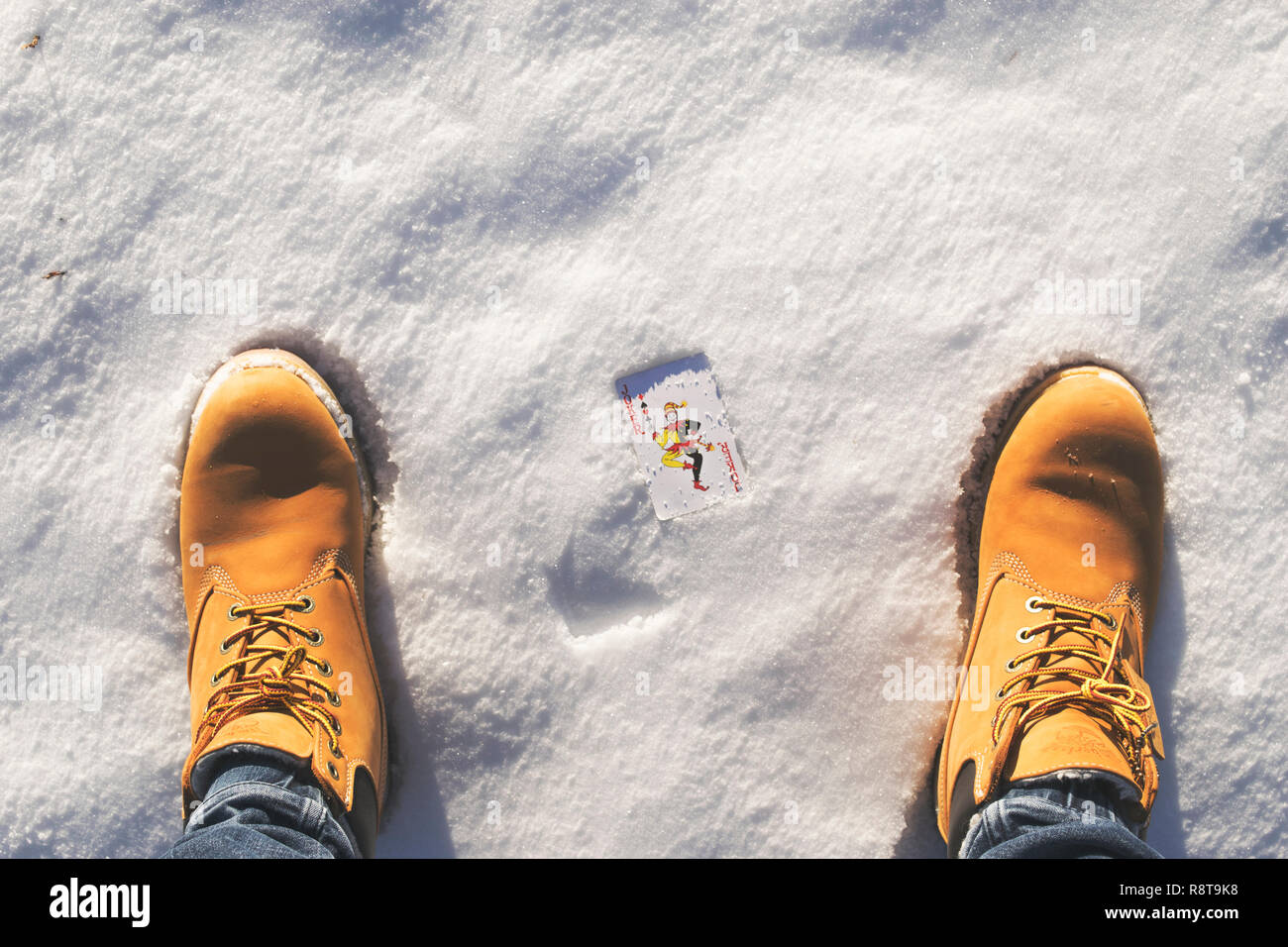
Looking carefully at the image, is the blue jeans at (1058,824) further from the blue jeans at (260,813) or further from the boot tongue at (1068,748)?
the blue jeans at (260,813)

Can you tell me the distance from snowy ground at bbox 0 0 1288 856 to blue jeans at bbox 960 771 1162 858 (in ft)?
0.82

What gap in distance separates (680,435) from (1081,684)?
0.92 metres

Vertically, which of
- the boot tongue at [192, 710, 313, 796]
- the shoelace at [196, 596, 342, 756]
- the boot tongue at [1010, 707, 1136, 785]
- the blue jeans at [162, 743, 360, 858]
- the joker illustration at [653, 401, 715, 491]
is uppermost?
the joker illustration at [653, 401, 715, 491]

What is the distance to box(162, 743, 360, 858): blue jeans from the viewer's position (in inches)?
59.1

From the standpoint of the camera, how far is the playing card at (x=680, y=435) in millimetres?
1832

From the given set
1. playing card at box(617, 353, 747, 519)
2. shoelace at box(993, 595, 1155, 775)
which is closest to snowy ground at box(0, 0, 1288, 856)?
playing card at box(617, 353, 747, 519)

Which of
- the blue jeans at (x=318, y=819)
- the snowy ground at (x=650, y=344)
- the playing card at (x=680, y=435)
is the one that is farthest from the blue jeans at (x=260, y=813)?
the playing card at (x=680, y=435)

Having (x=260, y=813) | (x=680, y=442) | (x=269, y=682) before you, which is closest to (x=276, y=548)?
(x=269, y=682)

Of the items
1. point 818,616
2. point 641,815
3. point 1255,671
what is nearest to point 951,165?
point 818,616

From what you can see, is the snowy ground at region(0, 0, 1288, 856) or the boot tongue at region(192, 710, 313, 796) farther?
the snowy ground at region(0, 0, 1288, 856)

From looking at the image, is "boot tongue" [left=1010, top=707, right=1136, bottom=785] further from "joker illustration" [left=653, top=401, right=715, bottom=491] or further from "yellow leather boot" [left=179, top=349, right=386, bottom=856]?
"yellow leather boot" [left=179, top=349, right=386, bottom=856]

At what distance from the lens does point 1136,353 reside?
183 cm
